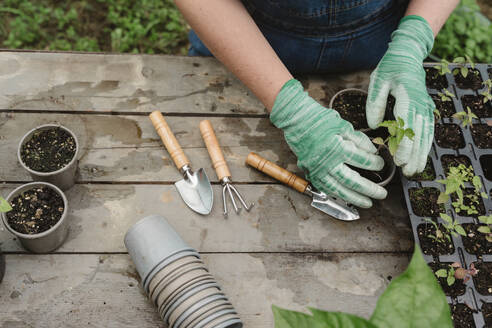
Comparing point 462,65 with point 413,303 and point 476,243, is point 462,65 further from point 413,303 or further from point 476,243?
point 413,303

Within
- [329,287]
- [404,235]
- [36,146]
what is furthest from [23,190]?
[404,235]

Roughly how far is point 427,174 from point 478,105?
0.34m

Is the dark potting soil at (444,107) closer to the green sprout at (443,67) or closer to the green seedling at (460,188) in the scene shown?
the green sprout at (443,67)

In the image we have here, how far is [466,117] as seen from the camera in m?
1.32

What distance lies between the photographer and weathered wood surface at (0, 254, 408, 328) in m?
1.09

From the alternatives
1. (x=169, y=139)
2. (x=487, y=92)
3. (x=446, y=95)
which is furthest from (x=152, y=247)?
(x=487, y=92)

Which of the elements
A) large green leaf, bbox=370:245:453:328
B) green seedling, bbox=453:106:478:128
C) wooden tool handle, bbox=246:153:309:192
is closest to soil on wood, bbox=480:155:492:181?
green seedling, bbox=453:106:478:128

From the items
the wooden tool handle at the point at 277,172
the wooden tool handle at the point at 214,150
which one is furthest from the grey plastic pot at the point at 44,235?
the wooden tool handle at the point at 277,172

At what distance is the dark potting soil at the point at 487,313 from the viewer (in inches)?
42.9

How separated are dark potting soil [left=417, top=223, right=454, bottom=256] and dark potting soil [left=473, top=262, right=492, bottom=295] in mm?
89

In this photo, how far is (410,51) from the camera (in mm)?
1296

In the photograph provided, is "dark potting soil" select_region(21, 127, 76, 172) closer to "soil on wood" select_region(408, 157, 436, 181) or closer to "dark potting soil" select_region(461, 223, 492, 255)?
"soil on wood" select_region(408, 157, 436, 181)

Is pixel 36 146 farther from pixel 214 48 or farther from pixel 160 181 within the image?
pixel 214 48

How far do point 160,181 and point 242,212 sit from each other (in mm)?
266
